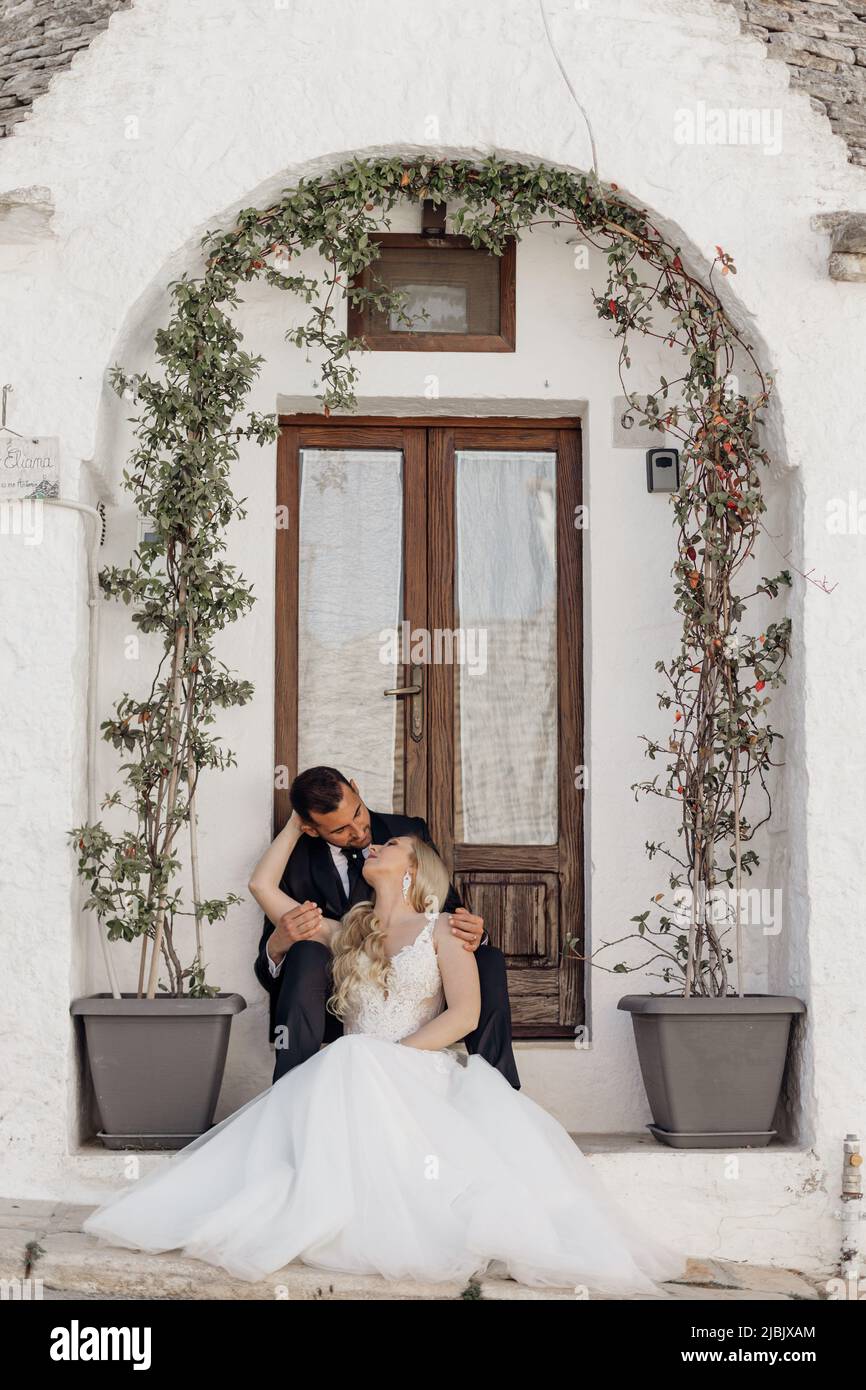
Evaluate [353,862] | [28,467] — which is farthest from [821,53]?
[353,862]

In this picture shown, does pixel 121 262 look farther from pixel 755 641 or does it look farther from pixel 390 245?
pixel 755 641

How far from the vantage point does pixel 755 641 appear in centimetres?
514

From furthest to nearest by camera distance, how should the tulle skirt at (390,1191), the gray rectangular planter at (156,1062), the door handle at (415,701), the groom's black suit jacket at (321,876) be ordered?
the door handle at (415,701), the groom's black suit jacket at (321,876), the gray rectangular planter at (156,1062), the tulle skirt at (390,1191)

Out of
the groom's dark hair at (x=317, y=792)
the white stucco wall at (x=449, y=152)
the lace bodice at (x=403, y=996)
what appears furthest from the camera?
the groom's dark hair at (x=317, y=792)

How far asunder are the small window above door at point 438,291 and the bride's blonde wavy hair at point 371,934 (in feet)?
6.27

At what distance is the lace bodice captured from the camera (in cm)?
463

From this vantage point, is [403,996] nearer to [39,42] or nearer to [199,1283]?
[199,1283]

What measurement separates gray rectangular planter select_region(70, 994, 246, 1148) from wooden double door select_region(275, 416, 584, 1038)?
1.04 m

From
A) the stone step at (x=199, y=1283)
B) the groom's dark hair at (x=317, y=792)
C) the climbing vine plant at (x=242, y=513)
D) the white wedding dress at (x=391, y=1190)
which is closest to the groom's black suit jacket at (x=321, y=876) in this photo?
the groom's dark hair at (x=317, y=792)

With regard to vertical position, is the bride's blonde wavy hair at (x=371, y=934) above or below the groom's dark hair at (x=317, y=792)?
below

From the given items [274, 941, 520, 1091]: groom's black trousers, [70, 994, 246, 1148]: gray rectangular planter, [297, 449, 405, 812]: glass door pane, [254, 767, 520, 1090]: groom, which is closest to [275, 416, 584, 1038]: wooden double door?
[297, 449, 405, 812]: glass door pane

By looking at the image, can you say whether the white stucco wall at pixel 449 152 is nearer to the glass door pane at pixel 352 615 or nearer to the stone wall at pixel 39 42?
the stone wall at pixel 39 42

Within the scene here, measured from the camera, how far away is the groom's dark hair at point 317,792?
16.4 ft

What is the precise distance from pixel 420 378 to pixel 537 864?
5.94 ft
